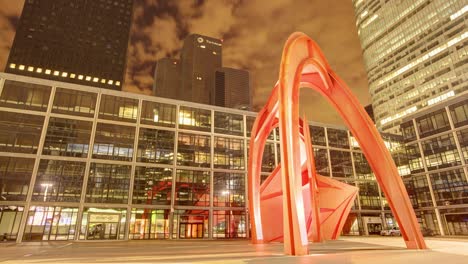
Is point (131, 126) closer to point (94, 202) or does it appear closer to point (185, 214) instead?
point (94, 202)

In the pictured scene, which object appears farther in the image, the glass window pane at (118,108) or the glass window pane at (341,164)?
the glass window pane at (341,164)

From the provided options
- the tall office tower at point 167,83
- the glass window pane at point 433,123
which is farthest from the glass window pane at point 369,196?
the tall office tower at point 167,83

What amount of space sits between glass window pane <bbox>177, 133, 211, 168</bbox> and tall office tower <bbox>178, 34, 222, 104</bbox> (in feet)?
463

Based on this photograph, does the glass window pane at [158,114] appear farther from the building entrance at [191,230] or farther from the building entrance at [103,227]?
the building entrance at [191,230]

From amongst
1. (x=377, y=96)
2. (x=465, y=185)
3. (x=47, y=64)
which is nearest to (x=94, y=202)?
(x=465, y=185)

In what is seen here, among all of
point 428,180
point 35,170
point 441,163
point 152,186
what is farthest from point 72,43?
→ point 441,163

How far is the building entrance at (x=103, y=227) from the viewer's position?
30469mm

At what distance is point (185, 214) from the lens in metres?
35.0

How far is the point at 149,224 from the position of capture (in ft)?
109

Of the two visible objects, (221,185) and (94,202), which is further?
(221,185)

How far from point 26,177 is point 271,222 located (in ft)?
85.0

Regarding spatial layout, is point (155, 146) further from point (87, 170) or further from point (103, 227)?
point (103, 227)

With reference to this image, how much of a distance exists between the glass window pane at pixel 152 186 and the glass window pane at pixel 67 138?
258 inches

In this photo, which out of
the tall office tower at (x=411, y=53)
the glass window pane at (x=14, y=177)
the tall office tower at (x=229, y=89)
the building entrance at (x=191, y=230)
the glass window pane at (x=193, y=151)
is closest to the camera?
the glass window pane at (x=14, y=177)
